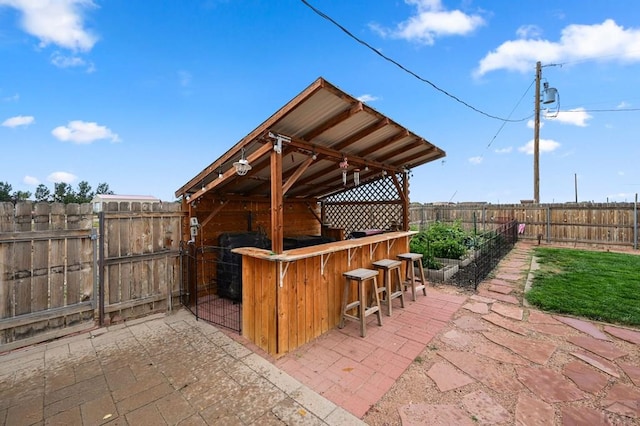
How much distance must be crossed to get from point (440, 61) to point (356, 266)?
590cm

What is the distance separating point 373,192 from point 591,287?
435 cm

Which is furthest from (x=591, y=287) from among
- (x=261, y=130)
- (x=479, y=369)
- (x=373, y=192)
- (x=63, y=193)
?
(x=63, y=193)

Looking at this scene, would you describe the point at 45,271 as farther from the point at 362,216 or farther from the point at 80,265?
the point at 362,216

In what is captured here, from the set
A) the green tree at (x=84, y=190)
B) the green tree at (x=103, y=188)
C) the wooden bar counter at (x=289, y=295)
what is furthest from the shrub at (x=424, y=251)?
the green tree at (x=103, y=188)

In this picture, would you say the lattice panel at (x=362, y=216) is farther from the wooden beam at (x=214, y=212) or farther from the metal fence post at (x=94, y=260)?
the metal fence post at (x=94, y=260)

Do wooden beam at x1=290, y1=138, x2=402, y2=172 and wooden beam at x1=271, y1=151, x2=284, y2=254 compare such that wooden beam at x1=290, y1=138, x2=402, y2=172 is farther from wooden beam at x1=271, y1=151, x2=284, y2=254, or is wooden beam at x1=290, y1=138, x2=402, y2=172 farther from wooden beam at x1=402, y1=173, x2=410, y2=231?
wooden beam at x1=271, y1=151, x2=284, y2=254

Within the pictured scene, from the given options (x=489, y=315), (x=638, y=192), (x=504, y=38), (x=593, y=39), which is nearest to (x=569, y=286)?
(x=489, y=315)

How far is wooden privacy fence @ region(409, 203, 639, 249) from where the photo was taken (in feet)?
31.1

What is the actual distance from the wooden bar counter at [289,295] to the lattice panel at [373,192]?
2489 millimetres

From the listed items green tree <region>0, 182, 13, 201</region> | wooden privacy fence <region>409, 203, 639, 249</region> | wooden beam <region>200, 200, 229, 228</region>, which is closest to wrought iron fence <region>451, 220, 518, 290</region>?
wooden privacy fence <region>409, 203, 639, 249</region>

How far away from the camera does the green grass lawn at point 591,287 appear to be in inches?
151

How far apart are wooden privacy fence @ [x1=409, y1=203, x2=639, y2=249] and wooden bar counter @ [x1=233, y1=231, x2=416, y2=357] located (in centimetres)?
741

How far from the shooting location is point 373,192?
6.16 metres

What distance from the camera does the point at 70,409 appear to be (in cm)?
211
